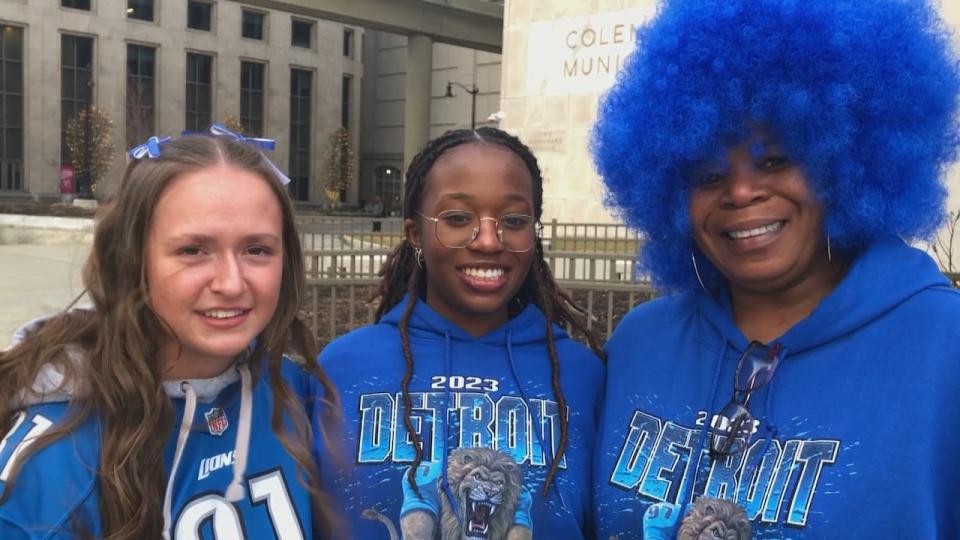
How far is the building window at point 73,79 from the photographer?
46.9 meters

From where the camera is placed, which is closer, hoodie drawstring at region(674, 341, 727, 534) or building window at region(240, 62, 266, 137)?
hoodie drawstring at region(674, 341, 727, 534)

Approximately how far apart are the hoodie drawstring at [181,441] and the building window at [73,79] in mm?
50780

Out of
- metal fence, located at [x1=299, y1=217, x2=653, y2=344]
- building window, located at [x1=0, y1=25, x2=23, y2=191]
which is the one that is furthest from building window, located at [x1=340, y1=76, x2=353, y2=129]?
metal fence, located at [x1=299, y1=217, x2=653, y2=344]

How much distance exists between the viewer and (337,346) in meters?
2.51

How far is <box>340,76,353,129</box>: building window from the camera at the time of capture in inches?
2217

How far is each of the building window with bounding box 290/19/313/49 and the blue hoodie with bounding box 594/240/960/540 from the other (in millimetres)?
56064

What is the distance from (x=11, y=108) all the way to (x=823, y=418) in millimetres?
52898

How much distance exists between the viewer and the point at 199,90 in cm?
5144

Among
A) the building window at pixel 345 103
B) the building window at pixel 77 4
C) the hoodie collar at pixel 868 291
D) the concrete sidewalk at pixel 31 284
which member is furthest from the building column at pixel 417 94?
the hoodie collar at pixel 868 291

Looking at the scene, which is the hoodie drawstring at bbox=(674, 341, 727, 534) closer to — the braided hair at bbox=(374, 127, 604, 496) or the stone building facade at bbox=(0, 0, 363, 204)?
the braided hair at bbox=(374, 127, 604, 496)

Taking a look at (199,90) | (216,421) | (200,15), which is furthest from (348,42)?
(216,421)

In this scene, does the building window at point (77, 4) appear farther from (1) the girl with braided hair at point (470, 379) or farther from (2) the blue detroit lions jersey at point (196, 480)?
(2) the blue detroit lions jersey at point (196, 480)

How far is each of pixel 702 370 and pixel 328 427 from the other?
103 cm

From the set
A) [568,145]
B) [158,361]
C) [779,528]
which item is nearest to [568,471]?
[779,528]
